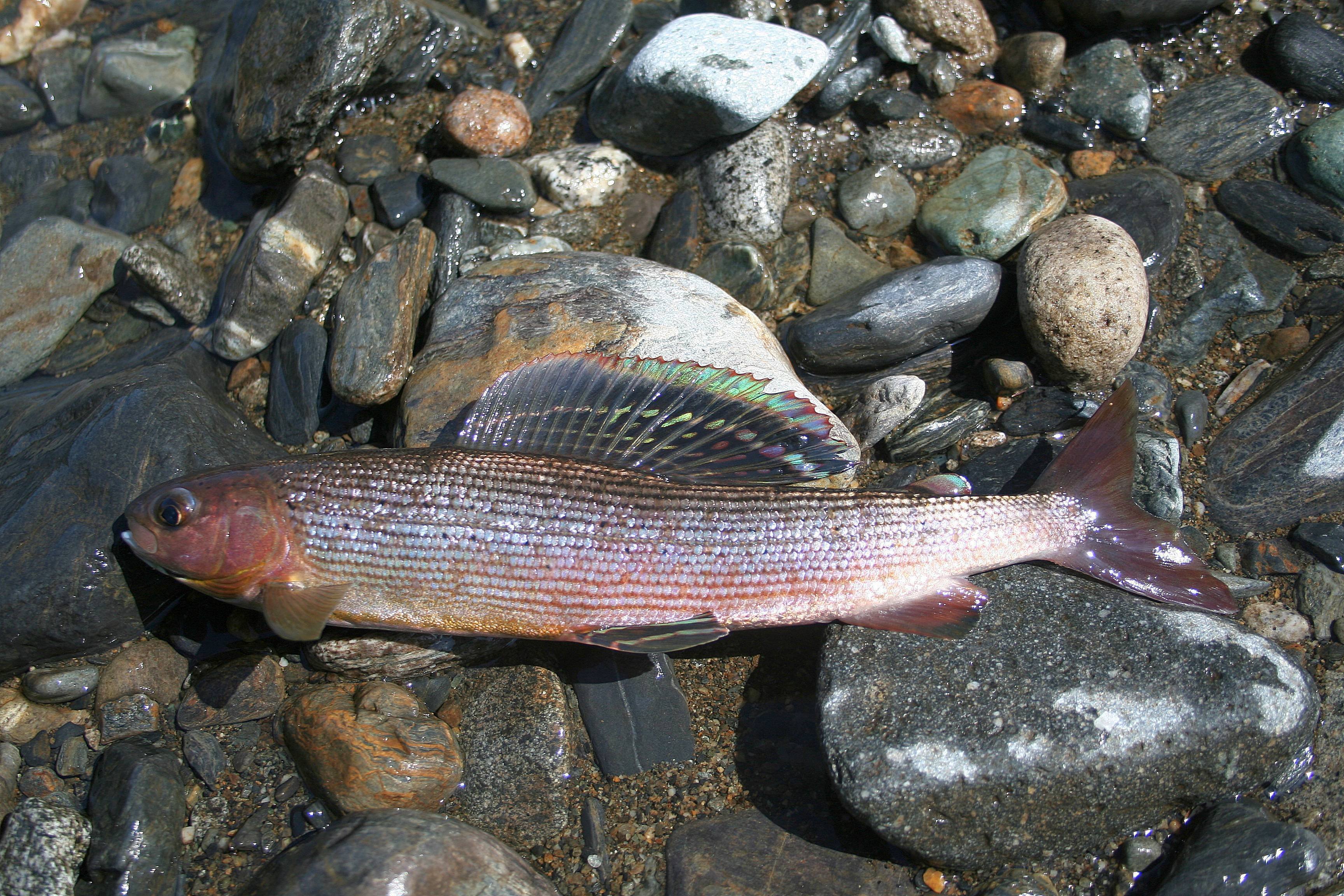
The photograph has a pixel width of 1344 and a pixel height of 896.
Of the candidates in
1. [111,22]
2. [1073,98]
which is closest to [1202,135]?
[1073,98]

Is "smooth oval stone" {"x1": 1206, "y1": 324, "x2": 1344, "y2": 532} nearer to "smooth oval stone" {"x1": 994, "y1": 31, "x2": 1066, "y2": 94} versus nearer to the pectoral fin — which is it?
"smooth oval stone" {"x1": 994, "y1": 31, "x2": 1066, "y2": 94}

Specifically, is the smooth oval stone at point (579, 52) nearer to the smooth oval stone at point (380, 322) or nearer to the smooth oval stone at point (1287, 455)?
the smooth oval stone at point (380, 322)

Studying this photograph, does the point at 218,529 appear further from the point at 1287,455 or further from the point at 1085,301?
the point at 1287,455

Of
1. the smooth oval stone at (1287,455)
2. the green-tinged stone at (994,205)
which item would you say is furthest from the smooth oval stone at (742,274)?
the smooth oval stone at (1287,455)

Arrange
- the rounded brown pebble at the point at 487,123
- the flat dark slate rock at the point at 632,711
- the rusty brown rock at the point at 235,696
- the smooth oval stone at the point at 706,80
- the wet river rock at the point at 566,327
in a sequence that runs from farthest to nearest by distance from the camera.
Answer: the rounded brown pebble at the point at 487,123 → the smooth oval stone at the point at 706,80 → the wet river rock at the point at 566,327 → the rusty brown rock at the point at 235,696 → the flat dark slate rock at the point at 632,711

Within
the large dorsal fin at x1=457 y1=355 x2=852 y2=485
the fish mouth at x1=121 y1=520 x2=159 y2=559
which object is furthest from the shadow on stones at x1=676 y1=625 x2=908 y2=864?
the fish mouth at x1=121 y1=520 x2=159 y2=559

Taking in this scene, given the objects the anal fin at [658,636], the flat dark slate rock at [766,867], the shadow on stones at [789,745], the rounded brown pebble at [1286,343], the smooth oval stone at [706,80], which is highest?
the smooth oval stone at [706,80]

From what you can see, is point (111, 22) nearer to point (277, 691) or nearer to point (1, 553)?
point (1, 553)
